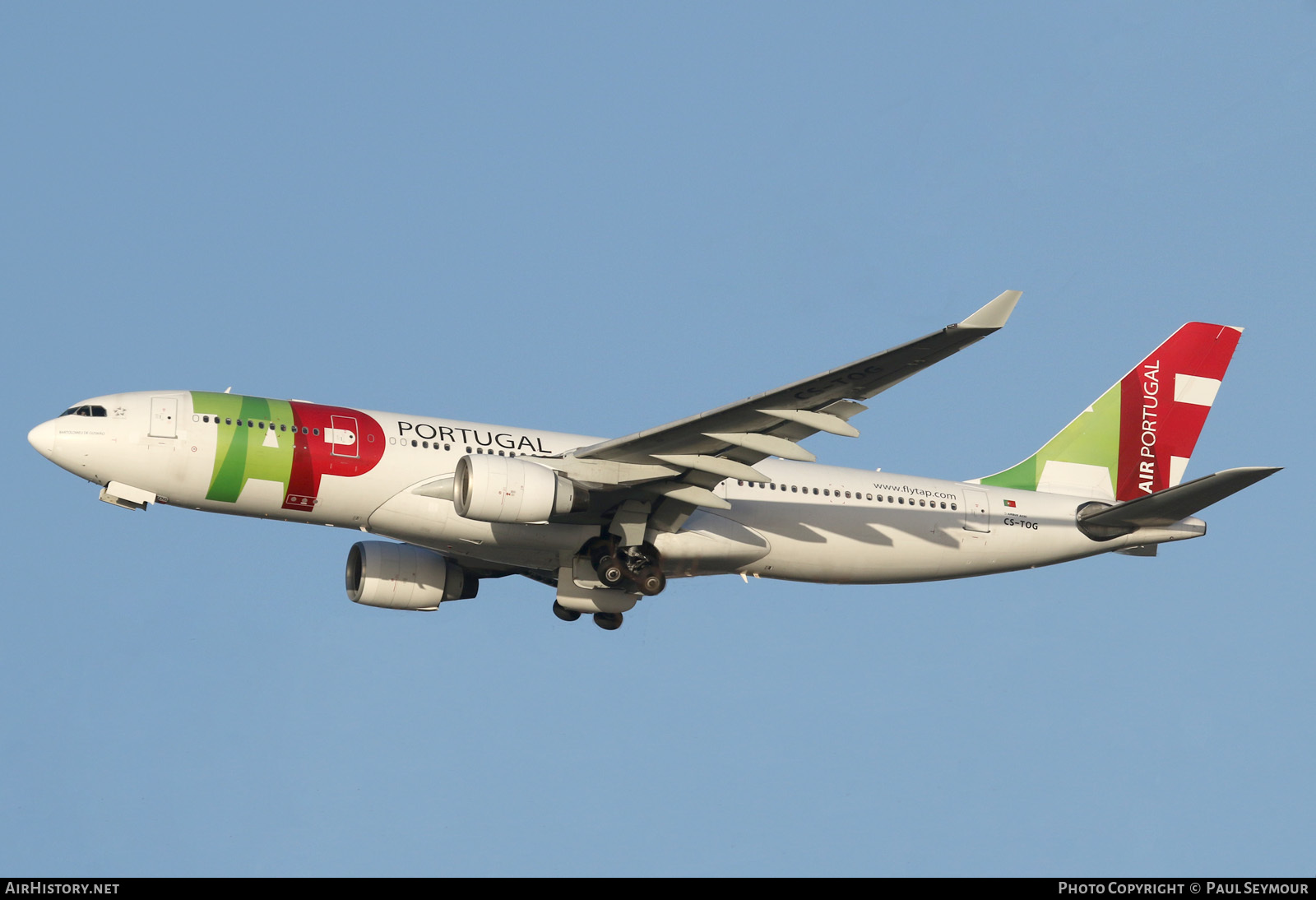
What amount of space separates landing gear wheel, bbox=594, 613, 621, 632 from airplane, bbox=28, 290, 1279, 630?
1.6 inches

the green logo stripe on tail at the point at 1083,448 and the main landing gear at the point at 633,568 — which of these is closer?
the main landing gear at the point at 633,568

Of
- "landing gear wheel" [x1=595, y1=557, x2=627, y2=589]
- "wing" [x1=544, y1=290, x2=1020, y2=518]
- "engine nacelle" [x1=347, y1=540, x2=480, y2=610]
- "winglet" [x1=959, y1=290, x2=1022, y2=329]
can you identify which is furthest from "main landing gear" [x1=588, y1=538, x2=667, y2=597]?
"winglet" [x1=959, y1=290, x2=1022, y2=329]

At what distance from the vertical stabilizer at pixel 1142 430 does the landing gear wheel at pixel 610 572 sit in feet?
36.8

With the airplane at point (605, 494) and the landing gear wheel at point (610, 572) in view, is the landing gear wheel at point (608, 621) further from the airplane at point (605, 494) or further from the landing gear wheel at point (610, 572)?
the landing gear wheel at point (610, 572)

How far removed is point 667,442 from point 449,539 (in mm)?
5287

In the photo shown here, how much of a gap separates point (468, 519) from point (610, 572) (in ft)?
11.9

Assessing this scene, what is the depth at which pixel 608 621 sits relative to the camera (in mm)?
37938

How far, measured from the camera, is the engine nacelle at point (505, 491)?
31484 mm

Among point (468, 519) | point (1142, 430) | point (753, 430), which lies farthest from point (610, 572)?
point (1142, 430)

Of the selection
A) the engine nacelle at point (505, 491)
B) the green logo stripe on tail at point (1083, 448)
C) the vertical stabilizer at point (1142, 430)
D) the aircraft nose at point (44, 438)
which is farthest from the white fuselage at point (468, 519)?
the vertical stabilizer at point (1142, 430)

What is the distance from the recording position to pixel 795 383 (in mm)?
29953

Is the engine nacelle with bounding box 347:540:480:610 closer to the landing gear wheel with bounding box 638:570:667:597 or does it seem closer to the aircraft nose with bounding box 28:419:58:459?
the landing gear wheel with bounding box 638:570:667:597
